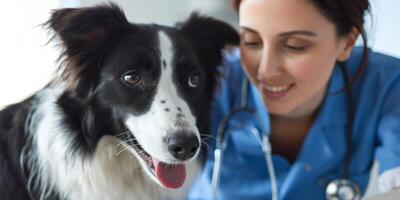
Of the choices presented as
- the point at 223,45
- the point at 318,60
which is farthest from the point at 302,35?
the point at 223,45

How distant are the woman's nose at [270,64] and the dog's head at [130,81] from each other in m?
0.15

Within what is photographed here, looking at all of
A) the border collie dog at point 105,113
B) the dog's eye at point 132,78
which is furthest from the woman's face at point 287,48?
the dog's eye at point 132,78

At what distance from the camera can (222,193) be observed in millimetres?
1305

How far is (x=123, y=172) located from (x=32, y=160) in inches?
7.7

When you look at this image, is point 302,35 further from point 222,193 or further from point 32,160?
point 32,160

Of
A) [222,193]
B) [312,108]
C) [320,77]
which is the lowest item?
[222,193]

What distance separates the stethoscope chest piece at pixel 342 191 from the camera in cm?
116

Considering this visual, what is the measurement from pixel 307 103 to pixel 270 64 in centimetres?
23

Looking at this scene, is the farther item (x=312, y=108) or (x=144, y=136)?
(x=312, y=108)

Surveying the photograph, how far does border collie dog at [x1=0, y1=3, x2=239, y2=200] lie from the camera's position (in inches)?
37.4

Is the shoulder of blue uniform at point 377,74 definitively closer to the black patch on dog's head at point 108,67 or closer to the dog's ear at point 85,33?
the black patch on dog's head at point 108,67

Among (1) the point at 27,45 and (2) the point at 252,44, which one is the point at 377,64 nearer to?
(2) the point at 252,44

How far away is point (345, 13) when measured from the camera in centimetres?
107

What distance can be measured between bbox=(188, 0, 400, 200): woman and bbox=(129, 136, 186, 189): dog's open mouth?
11.2 inches
